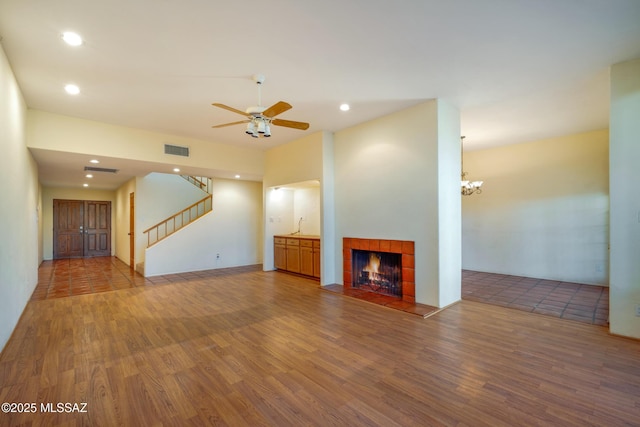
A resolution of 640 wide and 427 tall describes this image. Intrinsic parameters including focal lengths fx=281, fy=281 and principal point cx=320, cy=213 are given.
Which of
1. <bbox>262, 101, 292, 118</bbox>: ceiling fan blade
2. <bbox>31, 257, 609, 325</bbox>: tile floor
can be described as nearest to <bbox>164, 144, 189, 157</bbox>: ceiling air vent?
<bbox>31, 257, 609, 325</bbox>: tile floor

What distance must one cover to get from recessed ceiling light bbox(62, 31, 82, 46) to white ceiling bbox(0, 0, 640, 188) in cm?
6

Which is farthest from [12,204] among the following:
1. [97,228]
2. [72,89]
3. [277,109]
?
[97,228]

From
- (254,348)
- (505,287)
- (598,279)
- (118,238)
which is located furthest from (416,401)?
(118,238)

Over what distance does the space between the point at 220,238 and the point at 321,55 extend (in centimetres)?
615

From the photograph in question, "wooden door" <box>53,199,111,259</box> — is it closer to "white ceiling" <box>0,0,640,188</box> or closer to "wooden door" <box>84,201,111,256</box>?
"wooden door" <box>84,201,111,256</box>

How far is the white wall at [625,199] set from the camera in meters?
3.17

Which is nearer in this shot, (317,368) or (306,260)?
(317,368)

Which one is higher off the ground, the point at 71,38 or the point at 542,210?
the point at 71,38

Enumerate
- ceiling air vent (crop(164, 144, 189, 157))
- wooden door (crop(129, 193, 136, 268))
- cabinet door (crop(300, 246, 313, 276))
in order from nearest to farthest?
ceiling air vent (crop(164, 144, 189, 157)) → cabinet door (crop(300, 246, 313, 276)) → wooden door (crop(129, 193, 136, 268))

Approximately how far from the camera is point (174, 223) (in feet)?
26.0

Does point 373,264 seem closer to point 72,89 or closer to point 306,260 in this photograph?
point 306,260

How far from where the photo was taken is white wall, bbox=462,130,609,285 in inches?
221

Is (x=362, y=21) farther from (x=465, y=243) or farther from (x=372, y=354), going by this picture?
(x=465, y=243)

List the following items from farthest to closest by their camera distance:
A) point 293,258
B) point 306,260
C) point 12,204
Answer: point 293,258 < point 306,260 < point 12,204
